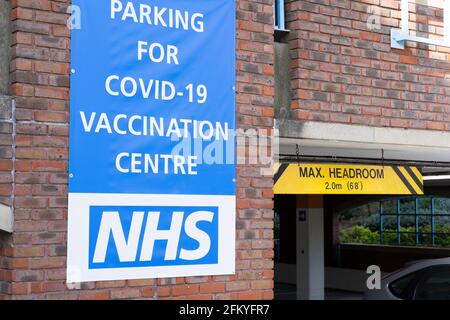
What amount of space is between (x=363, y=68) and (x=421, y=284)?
2.47 metres

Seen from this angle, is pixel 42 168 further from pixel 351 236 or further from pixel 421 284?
pixel 351 236

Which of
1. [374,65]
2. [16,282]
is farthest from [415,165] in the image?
[16,282]

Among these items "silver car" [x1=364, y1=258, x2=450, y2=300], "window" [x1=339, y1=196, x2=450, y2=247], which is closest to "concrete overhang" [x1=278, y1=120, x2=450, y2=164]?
"silver car" [x1=364, y1=258, x2=450, y2=300]

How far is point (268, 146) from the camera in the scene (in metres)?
7.20

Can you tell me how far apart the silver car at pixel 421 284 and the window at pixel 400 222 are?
10.4 meters

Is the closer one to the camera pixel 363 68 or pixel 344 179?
pixel 363 68

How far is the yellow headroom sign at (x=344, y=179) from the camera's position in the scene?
8125mm

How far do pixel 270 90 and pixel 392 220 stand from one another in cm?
1364

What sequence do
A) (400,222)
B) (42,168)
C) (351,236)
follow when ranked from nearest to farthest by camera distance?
(42,168)
(400,222)
(351,236)

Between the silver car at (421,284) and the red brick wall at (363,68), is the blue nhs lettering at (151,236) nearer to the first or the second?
the red brick wall at (363,68)

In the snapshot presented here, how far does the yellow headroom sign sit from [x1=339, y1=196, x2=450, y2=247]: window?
9947mm

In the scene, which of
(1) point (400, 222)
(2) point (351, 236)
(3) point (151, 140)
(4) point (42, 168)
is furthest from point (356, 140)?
(2) point (351, 236)

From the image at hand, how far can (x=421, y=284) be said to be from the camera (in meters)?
8.49

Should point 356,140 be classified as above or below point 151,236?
above
